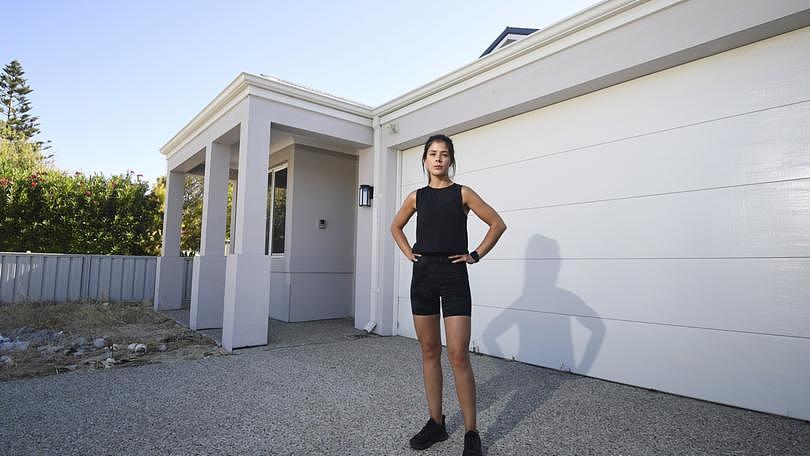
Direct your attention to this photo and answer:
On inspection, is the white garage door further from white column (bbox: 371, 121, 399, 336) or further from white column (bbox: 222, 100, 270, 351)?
white column (bbox: 222, 100, 270, 351)

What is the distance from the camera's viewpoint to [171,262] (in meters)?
7.27

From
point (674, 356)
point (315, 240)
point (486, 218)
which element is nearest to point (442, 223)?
point (486, 218)

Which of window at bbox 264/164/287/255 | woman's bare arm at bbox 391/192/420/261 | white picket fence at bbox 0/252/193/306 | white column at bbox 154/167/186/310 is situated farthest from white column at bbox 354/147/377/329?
white picket fence at bbox 0/252/193/306

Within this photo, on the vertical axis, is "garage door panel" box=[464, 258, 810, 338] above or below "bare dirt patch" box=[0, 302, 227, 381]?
above

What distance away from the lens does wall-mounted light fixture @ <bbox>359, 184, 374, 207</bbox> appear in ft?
18.0

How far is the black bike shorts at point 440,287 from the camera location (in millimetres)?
1914

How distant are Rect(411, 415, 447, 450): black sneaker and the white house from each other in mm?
1908

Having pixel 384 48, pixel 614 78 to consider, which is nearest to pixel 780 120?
pixel 614 78

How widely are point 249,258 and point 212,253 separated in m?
1.52

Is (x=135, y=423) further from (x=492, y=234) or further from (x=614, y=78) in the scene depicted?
(x=614, y=78)

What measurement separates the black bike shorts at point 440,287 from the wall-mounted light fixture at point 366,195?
11.6 ft

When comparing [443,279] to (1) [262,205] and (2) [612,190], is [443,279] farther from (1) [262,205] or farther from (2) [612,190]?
(1) [262,205]

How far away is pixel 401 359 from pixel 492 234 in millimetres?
2317

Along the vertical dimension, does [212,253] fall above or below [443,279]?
above
